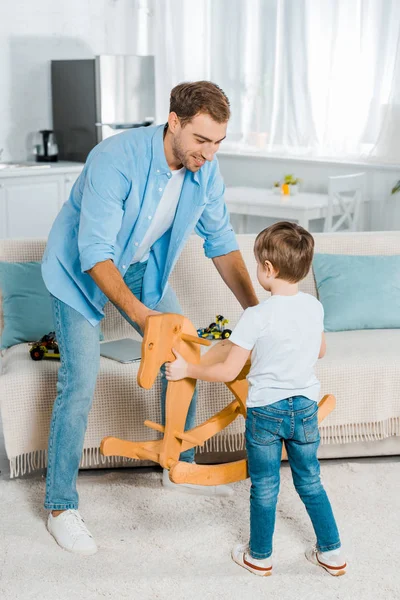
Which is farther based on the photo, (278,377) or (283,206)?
(283,206)

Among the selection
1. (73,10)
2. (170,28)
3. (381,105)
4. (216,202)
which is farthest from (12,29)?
(216,202)

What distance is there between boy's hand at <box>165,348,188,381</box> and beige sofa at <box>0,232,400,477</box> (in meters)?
0.53

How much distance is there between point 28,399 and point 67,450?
31 centimetres

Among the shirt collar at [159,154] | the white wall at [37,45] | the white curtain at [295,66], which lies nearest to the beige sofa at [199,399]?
the shirt collar at [159,154]

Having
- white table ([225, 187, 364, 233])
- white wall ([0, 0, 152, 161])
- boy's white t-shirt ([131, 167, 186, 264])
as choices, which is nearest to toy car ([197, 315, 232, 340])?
boy's white t-shirt ([131, 167, 186, 264])

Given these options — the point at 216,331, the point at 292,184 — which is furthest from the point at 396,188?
the point at 216,331

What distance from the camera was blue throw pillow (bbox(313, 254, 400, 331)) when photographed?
312 cm

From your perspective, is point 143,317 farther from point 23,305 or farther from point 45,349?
point 23,305

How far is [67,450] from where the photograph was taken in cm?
228

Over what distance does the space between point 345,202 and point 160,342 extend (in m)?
3.73

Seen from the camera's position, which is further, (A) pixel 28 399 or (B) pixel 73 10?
(B) pixel 73 10

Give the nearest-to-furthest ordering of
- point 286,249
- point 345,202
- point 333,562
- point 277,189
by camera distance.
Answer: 1. point 286,249
2. point 333,562
3. point 345,202
4. point 277,189

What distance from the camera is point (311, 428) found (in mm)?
2100

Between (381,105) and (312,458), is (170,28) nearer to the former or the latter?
(381,105)
